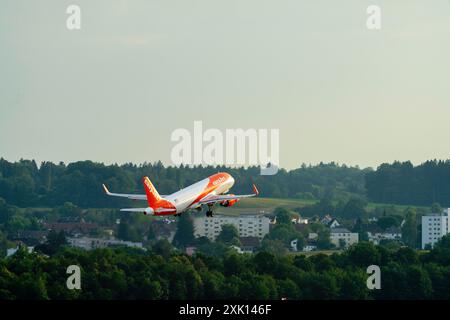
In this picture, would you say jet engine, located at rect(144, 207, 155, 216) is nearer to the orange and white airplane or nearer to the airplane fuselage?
the orange and white airplane

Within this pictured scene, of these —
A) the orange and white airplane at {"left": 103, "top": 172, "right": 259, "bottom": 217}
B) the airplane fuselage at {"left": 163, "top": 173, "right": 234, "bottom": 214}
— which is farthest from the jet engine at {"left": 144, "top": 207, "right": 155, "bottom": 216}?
the airplane fuselage at {"left": 163, "top": 173, "right": 234, "bottom": 214}

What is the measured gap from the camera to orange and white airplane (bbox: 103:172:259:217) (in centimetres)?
17400

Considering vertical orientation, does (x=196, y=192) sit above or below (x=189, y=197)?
above

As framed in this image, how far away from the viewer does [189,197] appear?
179 m

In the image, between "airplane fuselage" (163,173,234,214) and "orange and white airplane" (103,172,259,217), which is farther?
"airplane fuselage" (163,173,234,214)

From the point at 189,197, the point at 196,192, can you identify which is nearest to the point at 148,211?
the point at 189,197

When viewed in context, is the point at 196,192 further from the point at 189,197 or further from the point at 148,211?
the point at 148,211

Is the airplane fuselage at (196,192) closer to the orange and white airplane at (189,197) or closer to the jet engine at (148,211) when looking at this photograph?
the orange and white airplane at (189,197)
